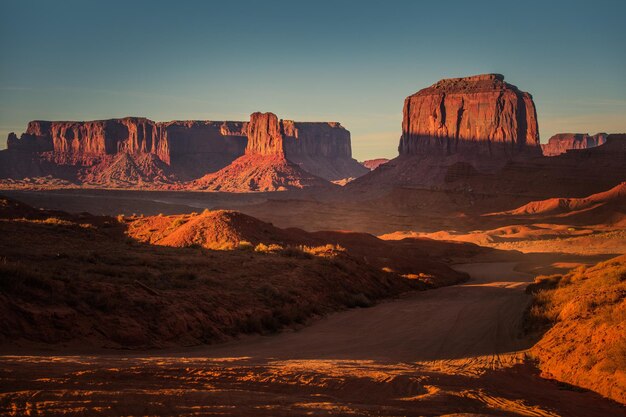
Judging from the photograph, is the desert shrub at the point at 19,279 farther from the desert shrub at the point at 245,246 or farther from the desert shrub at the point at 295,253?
the desert shrub at the point at 245,246

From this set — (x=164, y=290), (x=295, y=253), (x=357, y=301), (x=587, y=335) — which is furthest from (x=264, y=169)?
(x=587, y=335)

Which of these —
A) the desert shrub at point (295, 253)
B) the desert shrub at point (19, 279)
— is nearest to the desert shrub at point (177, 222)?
the desert shrub at point (295, 253)

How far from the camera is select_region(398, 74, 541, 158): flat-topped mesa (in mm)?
124375

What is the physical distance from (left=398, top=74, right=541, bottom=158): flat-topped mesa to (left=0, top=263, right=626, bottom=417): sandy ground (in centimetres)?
11644

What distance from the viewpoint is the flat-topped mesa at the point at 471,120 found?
12438cm

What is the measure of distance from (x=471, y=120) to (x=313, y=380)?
127 meters

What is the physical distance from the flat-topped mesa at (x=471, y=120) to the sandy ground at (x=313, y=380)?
11644 centimetres

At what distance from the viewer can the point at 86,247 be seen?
82.1 ft

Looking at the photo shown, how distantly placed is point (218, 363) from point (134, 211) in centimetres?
8637

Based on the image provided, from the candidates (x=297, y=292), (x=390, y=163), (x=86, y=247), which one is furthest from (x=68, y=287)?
(x=390, y=163)

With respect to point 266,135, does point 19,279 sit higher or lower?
lower

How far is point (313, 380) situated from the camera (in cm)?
852

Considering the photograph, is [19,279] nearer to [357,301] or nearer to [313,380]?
[313,380]

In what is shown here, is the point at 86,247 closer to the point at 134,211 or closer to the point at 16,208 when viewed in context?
the point at 16,208
